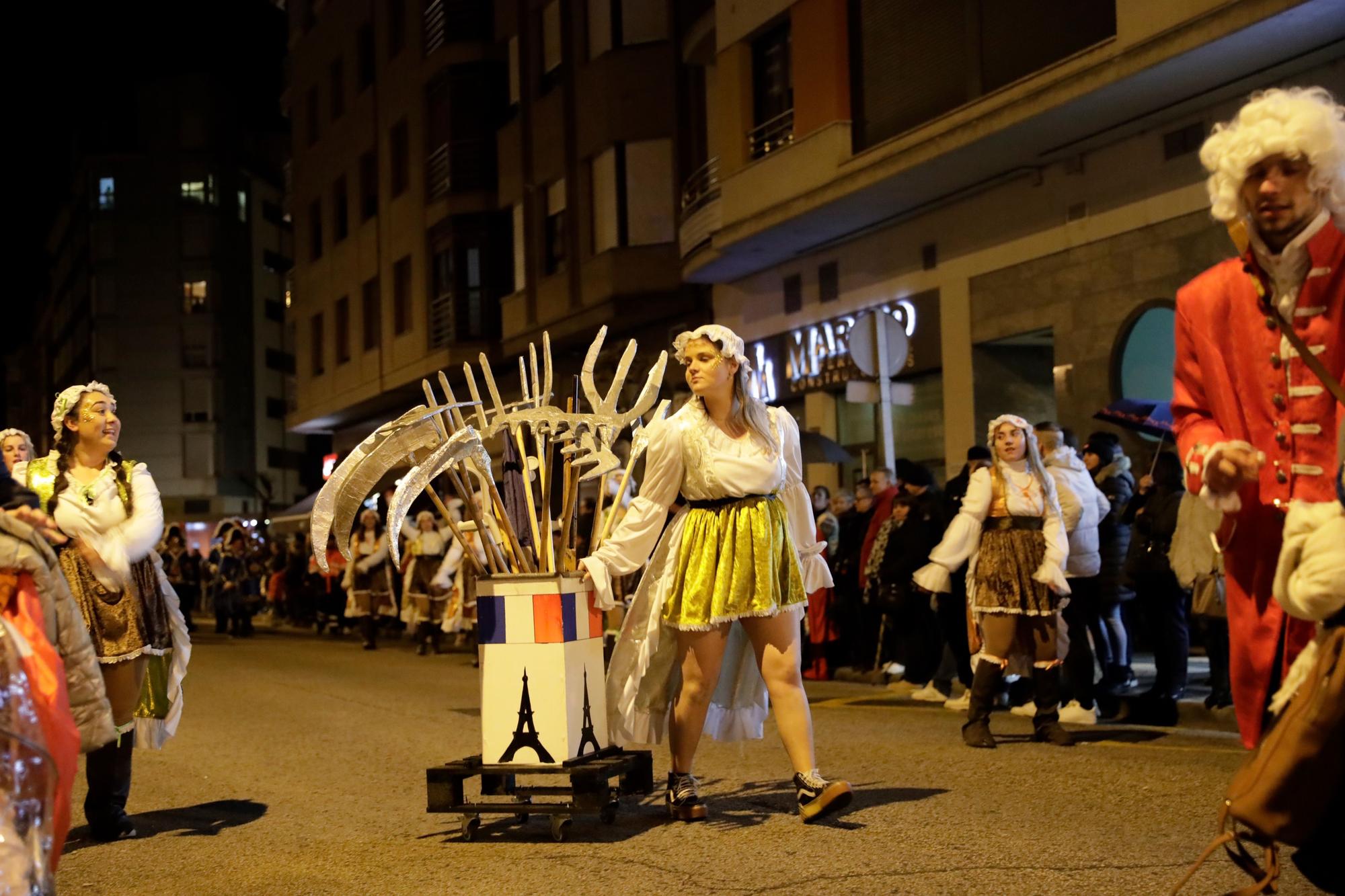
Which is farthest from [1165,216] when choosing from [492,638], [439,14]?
[439,14]

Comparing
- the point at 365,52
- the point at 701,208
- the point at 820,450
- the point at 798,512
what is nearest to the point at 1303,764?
the point at 798,512

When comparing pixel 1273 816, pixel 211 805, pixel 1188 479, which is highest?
pixel 1188 479

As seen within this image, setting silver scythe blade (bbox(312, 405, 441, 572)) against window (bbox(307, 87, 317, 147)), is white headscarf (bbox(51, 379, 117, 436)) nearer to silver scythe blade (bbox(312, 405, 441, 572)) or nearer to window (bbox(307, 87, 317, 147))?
silver scythe blade (bbox(312, 405, 441, 572))

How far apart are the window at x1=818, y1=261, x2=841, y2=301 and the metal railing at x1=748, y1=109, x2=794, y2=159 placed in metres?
1.78

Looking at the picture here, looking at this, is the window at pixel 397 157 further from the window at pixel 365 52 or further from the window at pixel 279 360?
the window at pixel 279 360

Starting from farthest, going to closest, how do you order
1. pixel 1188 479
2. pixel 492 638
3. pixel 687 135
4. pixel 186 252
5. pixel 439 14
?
1. pixel 186 252
2. pixel 439 14
3. pixel 687 135
4. pixel 492 638
5. pixel 1188 479

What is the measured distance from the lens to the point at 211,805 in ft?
27.6

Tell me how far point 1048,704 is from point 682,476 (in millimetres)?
3665

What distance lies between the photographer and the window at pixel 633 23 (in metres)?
28.2

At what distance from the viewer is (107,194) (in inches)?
3147

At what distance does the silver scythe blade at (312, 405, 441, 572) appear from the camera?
6.80 metres

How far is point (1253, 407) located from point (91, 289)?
8179 cm

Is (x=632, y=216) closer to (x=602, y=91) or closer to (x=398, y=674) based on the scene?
(x=602, y=91)

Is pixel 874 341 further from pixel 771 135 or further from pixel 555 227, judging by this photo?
pixel 555 227
